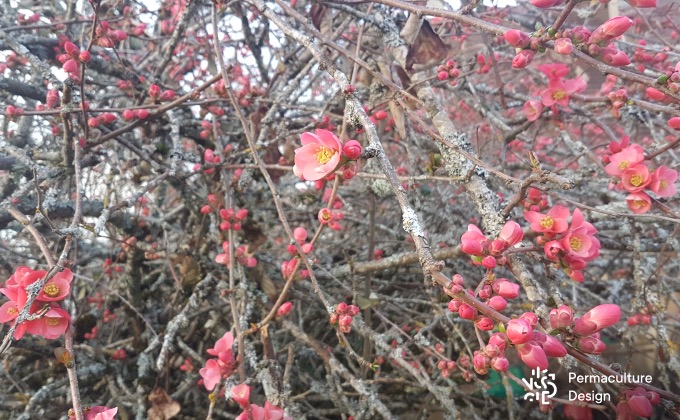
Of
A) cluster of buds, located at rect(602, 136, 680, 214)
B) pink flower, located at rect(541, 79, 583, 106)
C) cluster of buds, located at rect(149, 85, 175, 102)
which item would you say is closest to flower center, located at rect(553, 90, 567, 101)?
pink flower, located at rect(541, 79, 583, 106)

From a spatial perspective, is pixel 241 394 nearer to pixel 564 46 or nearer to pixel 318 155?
pixel 318 155

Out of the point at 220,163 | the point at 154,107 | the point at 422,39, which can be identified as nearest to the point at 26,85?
the point at 154,107

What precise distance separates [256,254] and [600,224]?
133cm

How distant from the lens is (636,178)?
1.24 meters

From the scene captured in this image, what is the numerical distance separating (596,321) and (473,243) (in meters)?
0.22

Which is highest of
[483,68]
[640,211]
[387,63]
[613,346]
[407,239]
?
[387,63]

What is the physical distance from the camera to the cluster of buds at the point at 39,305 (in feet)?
2.96

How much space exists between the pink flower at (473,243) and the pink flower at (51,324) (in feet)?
2.51

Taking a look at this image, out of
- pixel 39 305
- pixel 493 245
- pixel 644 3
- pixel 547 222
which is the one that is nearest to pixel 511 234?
pixel 493 245

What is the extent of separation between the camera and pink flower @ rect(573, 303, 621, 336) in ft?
2.32

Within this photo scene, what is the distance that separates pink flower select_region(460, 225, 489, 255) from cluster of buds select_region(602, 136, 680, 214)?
0.61 meters

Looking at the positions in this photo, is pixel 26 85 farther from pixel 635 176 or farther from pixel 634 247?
pixel 634 247

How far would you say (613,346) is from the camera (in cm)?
247

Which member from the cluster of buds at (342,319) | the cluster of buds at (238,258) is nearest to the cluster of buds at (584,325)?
the cluster of buds at (342,319)
